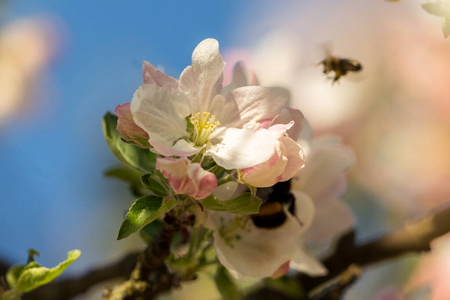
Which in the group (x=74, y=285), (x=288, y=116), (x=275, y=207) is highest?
(x=288, y=116)

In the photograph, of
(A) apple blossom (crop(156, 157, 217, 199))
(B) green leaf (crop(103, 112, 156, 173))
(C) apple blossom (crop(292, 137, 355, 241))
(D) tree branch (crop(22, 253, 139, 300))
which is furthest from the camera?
(D) tree branch (crop(22, 253, 139, 300))

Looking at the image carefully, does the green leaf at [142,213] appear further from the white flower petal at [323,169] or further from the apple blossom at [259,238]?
the white flower petal at [323,169]

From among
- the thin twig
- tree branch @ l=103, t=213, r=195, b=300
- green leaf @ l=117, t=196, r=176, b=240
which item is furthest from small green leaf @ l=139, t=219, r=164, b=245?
the thin twig

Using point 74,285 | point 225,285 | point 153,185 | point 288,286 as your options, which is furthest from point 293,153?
point 74,285

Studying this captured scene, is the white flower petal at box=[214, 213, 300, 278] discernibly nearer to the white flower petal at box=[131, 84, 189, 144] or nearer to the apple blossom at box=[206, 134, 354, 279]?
the apple blossom at box=[206, 134, 354, 279]

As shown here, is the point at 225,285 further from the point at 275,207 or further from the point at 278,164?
the point at 278,164
